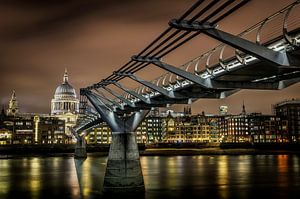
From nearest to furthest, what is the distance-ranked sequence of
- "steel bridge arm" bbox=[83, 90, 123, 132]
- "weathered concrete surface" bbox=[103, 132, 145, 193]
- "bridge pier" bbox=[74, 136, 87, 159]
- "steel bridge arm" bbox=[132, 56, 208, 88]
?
"steel bridge arm" bbox=[132, 56, 208, 88], "weathered concrete surface" bbox=[103, 132, 145, 193], "steel bridge arm" bbox=[83, 90, 123, 132], "bridge pier" bbox=[74, 136, 87, 159]

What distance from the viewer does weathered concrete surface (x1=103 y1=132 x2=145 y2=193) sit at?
125 feet

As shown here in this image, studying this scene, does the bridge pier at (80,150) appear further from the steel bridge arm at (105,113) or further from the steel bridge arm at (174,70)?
the steel bridge arm at (174,70)

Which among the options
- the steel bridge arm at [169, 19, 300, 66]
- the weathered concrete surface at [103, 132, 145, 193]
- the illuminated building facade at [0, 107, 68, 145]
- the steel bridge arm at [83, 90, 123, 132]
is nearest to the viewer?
the steel bridge arm at [169, 19, 300, 66]

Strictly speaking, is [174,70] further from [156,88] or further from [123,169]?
[123,169]

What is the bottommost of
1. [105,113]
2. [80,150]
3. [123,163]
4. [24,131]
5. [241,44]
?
[80,150]

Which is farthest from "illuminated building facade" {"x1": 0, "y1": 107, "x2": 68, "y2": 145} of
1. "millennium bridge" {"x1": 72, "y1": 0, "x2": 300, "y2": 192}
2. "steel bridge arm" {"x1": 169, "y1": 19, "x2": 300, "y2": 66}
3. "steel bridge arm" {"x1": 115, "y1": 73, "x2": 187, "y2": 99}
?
"steel bridge arm" {"x1": 169, "y1": 19, "x2": 300, "y2": 66}

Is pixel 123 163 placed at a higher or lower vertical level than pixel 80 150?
higher

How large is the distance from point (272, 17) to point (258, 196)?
1001 inches

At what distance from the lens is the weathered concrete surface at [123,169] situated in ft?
125

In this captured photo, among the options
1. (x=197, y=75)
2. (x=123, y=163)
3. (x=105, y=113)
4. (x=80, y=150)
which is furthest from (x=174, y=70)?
(x=80, y=150)

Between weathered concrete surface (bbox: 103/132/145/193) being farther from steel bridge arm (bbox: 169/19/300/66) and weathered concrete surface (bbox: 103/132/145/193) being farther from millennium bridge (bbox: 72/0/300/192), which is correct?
steel bridge arm (bbox: 169/19/300/66)

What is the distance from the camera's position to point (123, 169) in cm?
3834

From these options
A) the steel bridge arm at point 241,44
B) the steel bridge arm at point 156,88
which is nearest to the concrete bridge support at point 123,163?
the steel bridge arm at point 156,88

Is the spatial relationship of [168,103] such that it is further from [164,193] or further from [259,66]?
[259,66]
